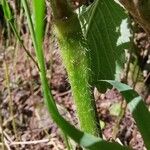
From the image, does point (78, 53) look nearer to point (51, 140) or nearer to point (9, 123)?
point (51, 140)

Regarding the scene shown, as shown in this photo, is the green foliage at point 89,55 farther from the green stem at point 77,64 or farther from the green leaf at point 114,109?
the green leaf at point 114,109

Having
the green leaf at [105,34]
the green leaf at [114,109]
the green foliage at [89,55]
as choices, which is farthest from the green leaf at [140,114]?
the green leaf at [114,109]

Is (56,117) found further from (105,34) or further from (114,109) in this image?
(114,109)

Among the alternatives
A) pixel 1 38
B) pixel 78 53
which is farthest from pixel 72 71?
pixel 1 38

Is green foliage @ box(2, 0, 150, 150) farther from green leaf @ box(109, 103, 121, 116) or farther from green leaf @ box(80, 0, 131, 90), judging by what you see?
green leaf @ box(109, 103, 121, 116)

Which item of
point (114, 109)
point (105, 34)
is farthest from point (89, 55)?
point (114, 109)

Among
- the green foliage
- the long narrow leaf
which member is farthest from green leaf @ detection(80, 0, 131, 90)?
the long narrow leaf

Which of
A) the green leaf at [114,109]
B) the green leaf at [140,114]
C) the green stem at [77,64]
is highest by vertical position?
the green stem at [77,64]
